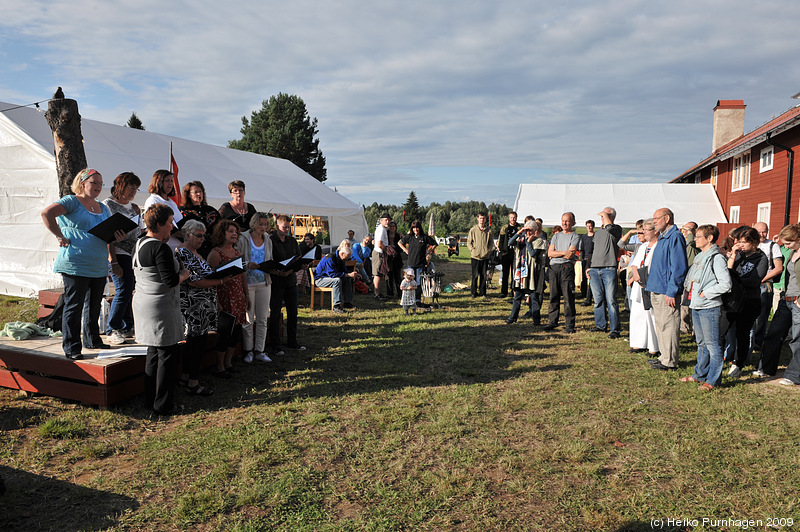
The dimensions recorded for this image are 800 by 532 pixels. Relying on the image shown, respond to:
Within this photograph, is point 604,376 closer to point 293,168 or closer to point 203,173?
point 203,173

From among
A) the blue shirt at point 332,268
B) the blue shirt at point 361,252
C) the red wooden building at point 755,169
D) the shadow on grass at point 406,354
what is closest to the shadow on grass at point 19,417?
the shadow on grass at point 406,354

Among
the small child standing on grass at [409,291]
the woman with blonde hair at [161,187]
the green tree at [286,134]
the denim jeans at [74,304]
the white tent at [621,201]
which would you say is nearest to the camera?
the denim jeans at [74,304]

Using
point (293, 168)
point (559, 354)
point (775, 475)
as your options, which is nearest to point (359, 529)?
point (775, 475)

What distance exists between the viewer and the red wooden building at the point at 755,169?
16.4 metres

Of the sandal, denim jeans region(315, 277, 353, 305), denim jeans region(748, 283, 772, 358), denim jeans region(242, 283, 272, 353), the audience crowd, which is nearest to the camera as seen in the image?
the audience crowd

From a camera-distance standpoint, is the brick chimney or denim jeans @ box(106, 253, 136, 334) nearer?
denim jeans @ box(106, 253, 136, 334)

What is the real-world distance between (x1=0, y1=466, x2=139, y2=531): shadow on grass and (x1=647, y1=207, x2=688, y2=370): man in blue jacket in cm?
571

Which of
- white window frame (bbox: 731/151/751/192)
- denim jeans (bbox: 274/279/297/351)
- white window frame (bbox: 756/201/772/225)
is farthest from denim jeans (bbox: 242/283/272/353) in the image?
white window frame (bbox: 731/151/751/192)

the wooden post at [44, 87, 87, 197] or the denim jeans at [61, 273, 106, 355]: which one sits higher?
the wooden post at [44, 87, 87, 197]

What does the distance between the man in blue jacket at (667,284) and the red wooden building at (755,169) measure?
13.3 m

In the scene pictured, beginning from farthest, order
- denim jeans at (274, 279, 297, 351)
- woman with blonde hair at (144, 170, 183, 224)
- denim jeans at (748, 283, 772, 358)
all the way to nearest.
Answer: denim jeans at (274, 279, 297, 351), denim jeans at (748, 283, 772, 358), woman with blonde hair at (144, 170, 183, 224)

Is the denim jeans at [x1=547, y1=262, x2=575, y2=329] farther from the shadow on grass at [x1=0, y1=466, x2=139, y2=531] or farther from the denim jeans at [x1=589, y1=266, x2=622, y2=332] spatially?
the shadow on grass at [x1=0, y1=466, x2=139, y2=531]

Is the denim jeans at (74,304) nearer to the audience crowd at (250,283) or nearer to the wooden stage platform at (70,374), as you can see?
the audience crowd at (250,283)

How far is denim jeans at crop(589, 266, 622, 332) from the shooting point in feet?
25.4
